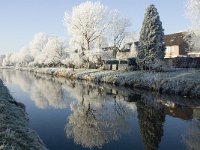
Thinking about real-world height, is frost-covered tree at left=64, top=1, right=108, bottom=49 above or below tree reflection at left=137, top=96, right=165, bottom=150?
above

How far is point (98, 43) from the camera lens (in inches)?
3054

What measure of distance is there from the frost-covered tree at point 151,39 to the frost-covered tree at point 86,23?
20.7 metres

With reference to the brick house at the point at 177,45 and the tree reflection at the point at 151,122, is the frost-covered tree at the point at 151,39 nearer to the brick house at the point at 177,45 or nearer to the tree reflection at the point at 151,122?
the tree reflection at the point at 151,122

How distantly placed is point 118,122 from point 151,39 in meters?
29.9

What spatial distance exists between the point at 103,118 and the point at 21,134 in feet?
34.4

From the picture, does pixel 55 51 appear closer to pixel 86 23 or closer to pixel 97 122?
pixel 86 23

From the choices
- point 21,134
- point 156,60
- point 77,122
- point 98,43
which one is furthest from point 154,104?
point 98,43

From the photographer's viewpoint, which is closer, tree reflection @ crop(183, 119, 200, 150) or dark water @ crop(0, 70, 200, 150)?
tree reflection @ crop(183, 119, 200, 150)

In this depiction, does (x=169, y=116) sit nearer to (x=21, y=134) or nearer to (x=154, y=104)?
(x=154, y=104)

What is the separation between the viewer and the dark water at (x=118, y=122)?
16422 millimetres

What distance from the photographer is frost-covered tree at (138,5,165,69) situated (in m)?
49.1

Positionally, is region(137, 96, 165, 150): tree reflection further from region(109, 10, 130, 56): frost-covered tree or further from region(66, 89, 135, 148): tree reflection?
region(109, 10, 130, 56): frost-covered tree

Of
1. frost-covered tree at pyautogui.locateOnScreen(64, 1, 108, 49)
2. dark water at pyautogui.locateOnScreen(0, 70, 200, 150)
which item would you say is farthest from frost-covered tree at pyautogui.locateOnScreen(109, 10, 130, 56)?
dark water at pyautogui.locateOnScreen(0, 70, 200, 150)

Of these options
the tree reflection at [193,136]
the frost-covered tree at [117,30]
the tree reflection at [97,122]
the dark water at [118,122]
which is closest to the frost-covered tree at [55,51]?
the frost-covered tree at [117,30]
